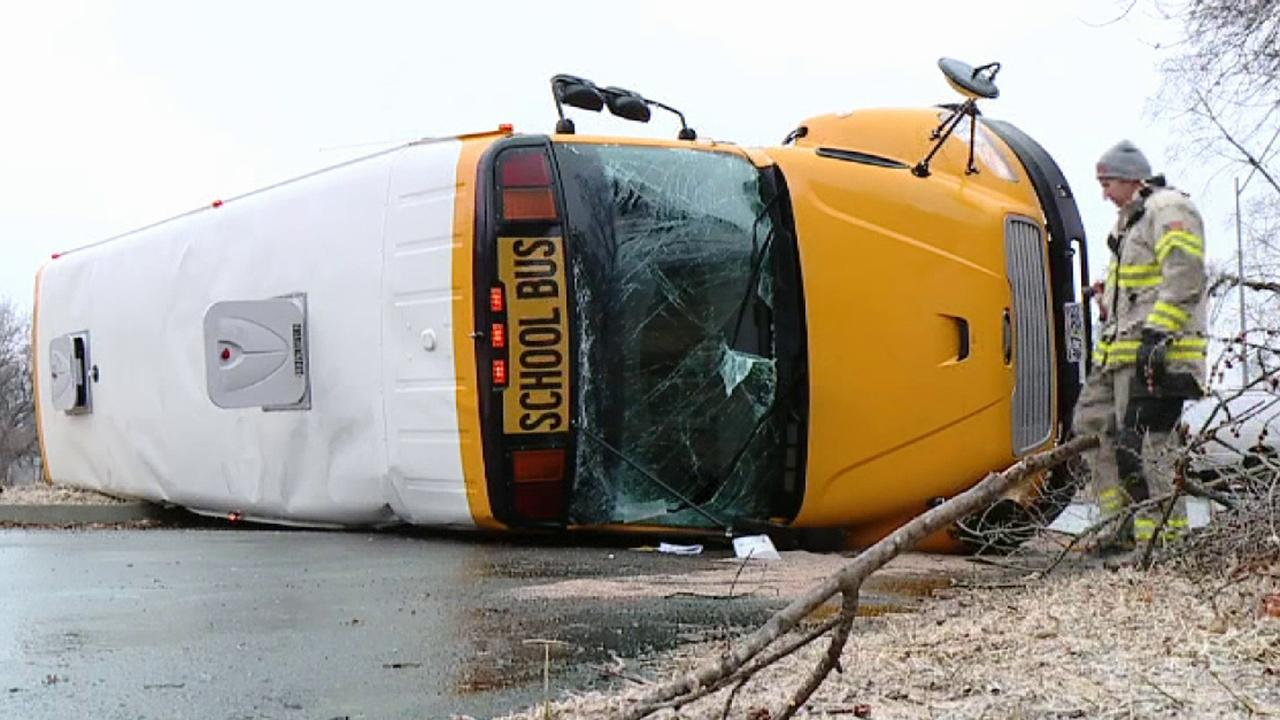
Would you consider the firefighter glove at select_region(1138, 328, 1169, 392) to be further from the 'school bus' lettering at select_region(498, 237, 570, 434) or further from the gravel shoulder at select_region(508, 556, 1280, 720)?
the 'school bus' lettering at select_region(498, 237, 570, 434)

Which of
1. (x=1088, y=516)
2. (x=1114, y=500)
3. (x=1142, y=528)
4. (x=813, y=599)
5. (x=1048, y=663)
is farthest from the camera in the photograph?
(x=1088, y=516)

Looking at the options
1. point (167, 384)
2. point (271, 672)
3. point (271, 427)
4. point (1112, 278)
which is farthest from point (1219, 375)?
point (167, 384)

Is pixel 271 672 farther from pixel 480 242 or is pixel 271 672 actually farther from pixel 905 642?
pixel 480 242

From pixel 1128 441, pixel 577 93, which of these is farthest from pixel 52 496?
pixel 1128 441

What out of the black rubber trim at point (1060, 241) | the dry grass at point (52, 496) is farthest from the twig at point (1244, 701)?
the dry grass at point (52, 496)

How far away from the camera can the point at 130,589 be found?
4.54 m

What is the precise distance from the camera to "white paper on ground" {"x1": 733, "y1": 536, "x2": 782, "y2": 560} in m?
5.41

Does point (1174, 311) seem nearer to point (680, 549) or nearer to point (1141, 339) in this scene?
point (1141, 339)

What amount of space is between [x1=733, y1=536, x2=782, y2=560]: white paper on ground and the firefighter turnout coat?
4.49 ft

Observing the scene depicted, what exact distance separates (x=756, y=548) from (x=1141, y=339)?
5.08ft

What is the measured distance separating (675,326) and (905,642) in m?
2.63

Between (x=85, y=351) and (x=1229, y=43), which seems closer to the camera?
(x=85, y=351)

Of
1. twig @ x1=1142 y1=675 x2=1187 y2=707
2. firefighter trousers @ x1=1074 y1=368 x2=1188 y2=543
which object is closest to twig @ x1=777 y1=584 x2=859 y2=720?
twig @ x1=1142 y1=675 x2=1187 y2=707

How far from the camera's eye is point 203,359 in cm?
696
